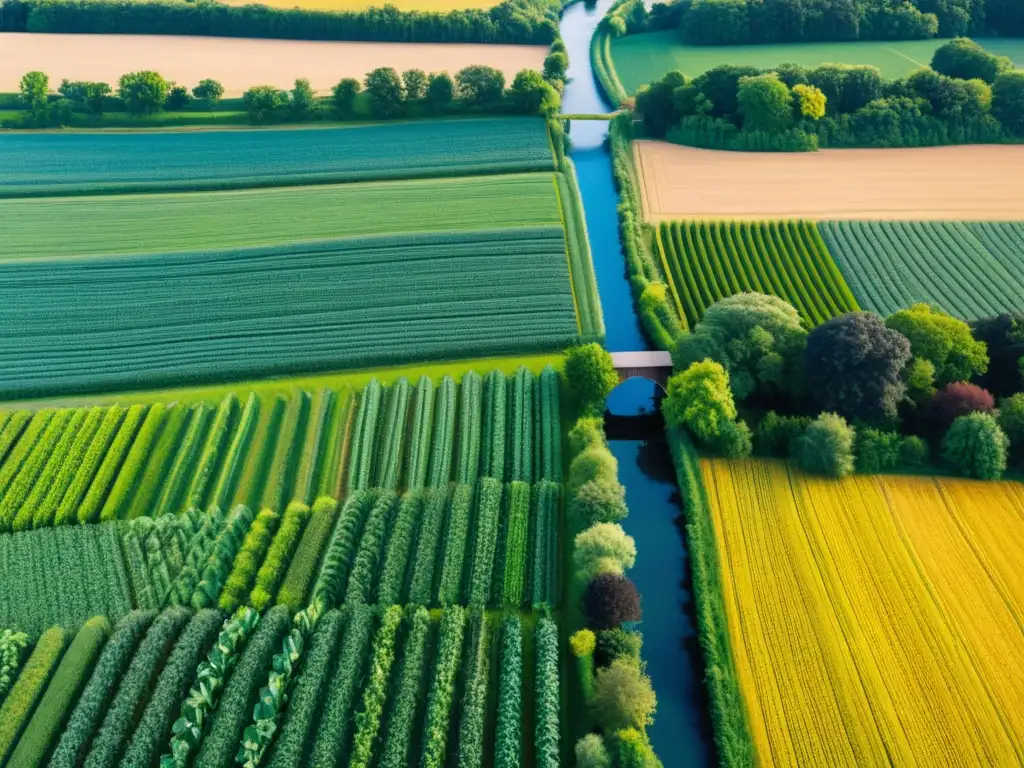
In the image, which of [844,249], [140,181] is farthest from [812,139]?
[140,181]

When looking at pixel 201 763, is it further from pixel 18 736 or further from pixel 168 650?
pixel 18 736

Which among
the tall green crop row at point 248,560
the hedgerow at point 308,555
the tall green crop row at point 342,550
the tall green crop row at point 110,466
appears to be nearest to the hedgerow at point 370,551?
the tall green crop row at point 342,550

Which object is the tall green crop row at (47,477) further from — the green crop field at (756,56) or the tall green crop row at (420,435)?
the green crop field at (756,56)

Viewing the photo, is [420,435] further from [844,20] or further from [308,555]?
[844,20]

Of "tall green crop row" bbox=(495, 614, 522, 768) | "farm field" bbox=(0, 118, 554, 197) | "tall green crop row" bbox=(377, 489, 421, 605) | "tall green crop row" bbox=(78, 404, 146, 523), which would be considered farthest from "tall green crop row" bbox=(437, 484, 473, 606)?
"farm field" bbox=(0, 118, 554, 197)

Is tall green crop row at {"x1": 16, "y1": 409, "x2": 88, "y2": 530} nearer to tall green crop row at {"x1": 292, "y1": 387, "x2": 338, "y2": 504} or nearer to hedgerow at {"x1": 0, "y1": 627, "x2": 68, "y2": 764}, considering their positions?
hedgerow at {"x1": 0, "y1": 627, "x2": 68, "y2": 764}

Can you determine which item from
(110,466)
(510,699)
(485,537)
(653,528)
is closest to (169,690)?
(510,699)
